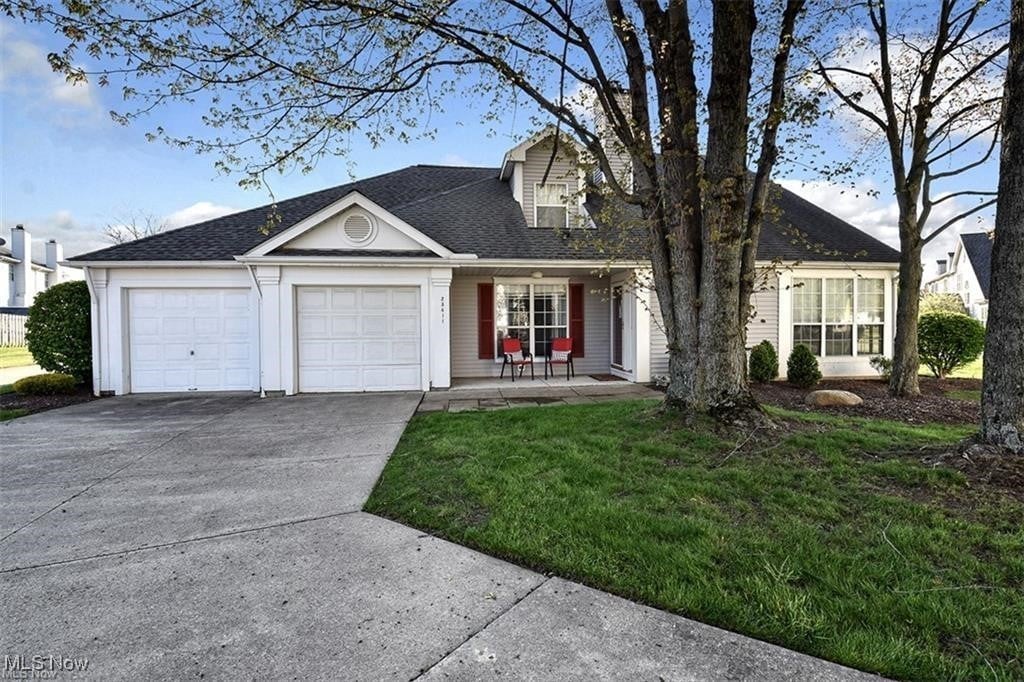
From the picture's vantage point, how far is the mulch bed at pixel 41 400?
8.66m

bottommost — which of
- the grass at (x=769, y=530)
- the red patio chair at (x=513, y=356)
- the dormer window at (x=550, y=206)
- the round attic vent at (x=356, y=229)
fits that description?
the grass at (x=769, y=530)

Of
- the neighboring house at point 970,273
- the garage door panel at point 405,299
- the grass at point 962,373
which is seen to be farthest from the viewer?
the neighboring house at point 970,273

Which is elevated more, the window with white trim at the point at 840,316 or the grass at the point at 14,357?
the window with white trim at the point at 840,316

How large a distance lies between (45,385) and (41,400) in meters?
0.47

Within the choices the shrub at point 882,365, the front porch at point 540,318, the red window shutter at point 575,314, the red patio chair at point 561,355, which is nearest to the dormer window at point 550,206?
the front porch at point 540,318

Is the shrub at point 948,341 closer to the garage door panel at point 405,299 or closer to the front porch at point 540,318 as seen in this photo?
the front porch at point 540,318

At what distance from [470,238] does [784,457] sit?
25.6 feet

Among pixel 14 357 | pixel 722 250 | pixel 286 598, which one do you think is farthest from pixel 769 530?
pixel 14 357

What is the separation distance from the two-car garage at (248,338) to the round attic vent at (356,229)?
976 millimetres

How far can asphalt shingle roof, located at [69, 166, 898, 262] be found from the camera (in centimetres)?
1009

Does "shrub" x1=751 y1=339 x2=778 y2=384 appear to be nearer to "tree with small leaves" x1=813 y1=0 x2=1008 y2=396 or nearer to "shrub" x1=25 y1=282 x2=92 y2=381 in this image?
"tree with small leaves" x1=813 y1=0 x2=1008 y2=396

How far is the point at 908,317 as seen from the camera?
30.5 feet

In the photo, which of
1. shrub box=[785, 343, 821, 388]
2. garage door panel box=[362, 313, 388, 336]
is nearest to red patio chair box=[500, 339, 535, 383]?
garage door panel box=[362, 313, 388, 336]

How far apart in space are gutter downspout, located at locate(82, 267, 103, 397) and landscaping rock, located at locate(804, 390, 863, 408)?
42.5 feet
